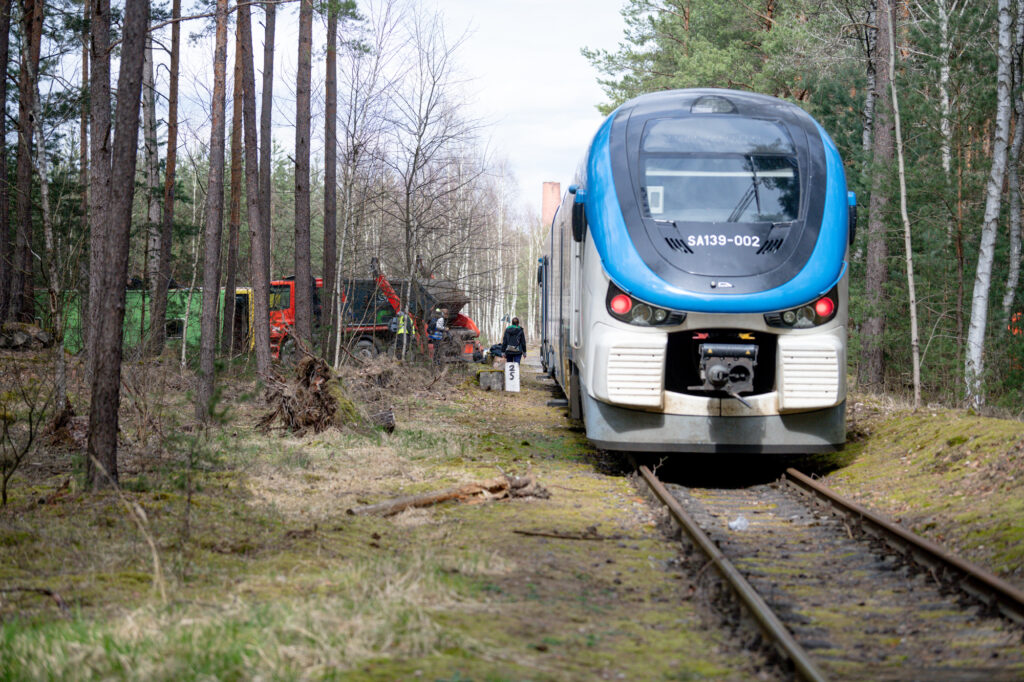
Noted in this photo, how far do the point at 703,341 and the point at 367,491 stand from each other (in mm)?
3352

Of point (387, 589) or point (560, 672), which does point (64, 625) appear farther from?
point (560, 672)

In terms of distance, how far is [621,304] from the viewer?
350 inches

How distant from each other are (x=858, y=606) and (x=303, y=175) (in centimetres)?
1683

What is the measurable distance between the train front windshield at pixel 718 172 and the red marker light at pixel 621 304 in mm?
852

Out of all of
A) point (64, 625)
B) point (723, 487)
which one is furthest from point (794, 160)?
point (64, 625)

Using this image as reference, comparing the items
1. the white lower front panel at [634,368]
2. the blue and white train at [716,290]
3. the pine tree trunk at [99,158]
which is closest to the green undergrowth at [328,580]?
the white lower front panel at [634,368]

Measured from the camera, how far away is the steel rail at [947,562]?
4.71 metres

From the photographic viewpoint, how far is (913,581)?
5637mm

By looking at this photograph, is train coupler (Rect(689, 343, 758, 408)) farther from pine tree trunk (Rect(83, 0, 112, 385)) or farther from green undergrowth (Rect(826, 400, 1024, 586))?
pine tree trunk (Rect(83, 0, 112, 385))

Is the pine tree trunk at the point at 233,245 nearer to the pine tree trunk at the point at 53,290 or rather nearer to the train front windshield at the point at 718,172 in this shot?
the pine tree trunk at the point at 53,290

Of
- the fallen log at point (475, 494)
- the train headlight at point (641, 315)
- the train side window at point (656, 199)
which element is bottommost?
the fallen log at point (475, 494)

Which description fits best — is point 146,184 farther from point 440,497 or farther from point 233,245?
point 440,497

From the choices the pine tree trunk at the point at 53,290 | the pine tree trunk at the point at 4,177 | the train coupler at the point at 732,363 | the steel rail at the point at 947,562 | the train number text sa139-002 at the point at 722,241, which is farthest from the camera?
the pine tree trunk at the point at 4,177

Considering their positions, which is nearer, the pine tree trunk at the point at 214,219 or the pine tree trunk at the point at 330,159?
the pine tree trunk at the point at 214,219
